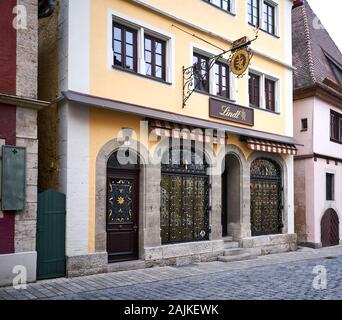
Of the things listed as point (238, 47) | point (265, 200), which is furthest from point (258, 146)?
point (238, 47)

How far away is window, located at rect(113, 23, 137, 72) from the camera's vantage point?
10664 millimetres

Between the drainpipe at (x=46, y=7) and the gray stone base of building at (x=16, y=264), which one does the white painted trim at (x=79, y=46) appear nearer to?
the drainpipe at (x=46, y=7)

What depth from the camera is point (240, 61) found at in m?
11.5

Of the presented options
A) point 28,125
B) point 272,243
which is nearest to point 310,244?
point 272,243

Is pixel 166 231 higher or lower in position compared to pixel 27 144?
lower

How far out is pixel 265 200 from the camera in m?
15.1

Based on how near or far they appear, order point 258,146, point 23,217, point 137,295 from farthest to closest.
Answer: point 258,146 → point 23,217 → point 137,295

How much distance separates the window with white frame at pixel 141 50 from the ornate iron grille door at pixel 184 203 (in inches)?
92.1

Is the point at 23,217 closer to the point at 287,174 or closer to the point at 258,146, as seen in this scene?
the point at 258,146

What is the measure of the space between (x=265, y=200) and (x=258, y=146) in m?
2.20

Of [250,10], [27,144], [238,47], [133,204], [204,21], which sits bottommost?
[133,204]

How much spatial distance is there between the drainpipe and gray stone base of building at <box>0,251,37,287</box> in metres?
5.27

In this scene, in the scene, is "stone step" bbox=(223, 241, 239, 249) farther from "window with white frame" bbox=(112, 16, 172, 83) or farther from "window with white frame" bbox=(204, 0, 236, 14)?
"window with white frame" bbox=(204, 0, 236, 14)

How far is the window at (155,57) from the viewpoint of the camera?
11.4 meters
